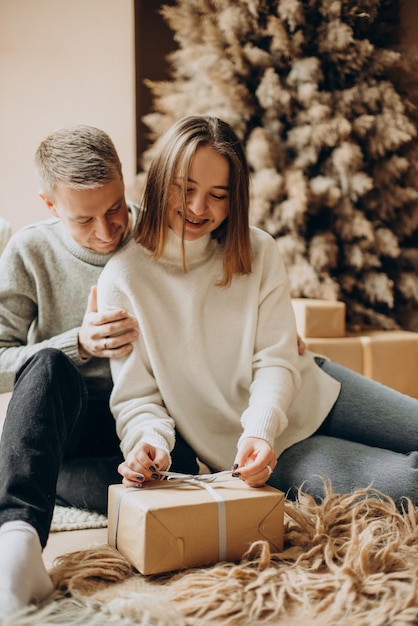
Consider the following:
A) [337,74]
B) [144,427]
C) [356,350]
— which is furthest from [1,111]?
[144,427]

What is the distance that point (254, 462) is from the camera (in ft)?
3.70

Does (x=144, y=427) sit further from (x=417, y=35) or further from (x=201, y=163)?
(x=417, y=35)

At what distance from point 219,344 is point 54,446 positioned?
0.40m

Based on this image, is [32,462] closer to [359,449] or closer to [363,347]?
[359,449]

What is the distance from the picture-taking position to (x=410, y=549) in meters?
1.13

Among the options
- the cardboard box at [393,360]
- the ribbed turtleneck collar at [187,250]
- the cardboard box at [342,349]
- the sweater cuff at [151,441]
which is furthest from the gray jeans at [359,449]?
the cardboard box at [393,360]

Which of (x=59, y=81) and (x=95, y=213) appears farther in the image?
(x=59, y=81)

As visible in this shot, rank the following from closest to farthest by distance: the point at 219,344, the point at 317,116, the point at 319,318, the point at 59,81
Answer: the point at 219,344
the point at 319,318
the point at 317,116
the point at 59,81

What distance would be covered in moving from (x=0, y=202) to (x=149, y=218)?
1.51m

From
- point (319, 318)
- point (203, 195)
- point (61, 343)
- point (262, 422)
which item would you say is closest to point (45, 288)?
point (61, 343)

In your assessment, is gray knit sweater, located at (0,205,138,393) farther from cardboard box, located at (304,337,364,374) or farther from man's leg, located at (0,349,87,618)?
cardboard box, located at (304,337,364,374)


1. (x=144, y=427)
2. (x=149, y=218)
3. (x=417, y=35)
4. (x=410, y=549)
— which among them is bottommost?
(x=410, y=549)

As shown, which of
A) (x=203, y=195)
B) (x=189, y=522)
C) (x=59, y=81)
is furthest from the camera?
(x=59, y=81)

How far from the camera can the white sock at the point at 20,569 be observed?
0.87 m
